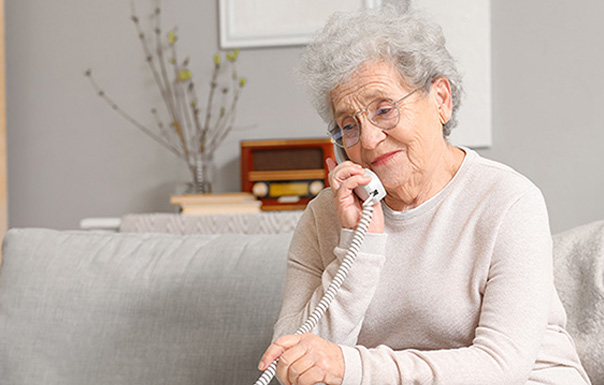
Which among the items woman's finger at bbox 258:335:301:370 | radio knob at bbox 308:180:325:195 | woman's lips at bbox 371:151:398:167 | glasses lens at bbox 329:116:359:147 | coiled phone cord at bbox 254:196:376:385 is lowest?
radio knob at bbox 308:180:325:195

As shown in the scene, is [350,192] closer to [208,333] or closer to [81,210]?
[208,333]

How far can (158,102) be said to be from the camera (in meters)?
3.32

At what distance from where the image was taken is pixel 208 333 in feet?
5.83

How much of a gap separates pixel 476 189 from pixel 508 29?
76.3 inches

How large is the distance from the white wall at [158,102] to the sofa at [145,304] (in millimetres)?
1370

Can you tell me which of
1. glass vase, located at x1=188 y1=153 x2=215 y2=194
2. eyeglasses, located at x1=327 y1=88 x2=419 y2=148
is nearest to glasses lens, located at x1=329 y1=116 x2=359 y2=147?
eyeglasses, located at x1=327 y1=88 x2=419 y2=148

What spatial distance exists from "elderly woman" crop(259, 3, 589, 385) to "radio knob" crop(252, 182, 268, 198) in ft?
4.94

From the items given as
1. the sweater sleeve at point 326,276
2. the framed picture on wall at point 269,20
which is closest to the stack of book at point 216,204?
the framed picture on wall at point 269,20

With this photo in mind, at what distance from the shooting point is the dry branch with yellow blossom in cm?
328

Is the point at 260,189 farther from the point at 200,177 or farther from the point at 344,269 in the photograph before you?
the point at 344,269

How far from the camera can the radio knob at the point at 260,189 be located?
2.98 m

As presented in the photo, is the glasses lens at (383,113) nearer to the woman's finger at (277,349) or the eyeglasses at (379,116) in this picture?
the eyeglasses at (379,116)

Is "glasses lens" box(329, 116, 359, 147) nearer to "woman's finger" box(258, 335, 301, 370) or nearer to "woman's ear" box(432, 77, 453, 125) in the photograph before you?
"woman's ear" box(432, 77, 453, 125)

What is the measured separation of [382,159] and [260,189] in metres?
1.64
